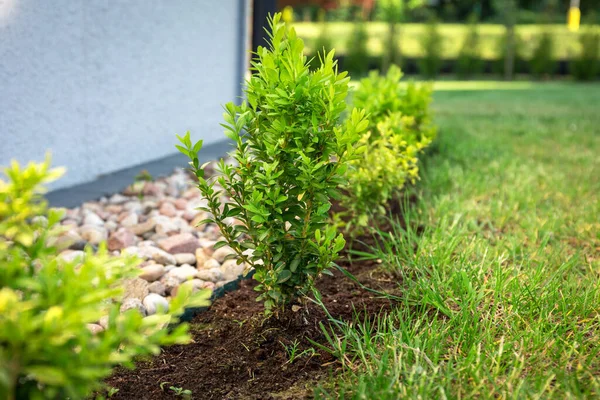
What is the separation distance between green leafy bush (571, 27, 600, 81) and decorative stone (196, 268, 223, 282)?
18141mm

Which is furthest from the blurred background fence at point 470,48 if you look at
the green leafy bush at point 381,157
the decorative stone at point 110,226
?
the decorative stone at point 110,226

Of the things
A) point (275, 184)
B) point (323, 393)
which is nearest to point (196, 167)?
point (275, 184)

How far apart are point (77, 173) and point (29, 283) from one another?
10.8ft

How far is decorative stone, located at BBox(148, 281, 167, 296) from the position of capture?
262 cm

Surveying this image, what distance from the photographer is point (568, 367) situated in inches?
71.0

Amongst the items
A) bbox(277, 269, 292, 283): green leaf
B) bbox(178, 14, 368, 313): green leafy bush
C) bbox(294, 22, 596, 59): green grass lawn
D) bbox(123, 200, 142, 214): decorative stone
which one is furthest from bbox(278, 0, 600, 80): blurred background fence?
bbox(277, 269, 292, 283): green leaf

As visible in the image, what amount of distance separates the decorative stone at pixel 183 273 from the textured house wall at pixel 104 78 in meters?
1.45

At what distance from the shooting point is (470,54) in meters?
18.5

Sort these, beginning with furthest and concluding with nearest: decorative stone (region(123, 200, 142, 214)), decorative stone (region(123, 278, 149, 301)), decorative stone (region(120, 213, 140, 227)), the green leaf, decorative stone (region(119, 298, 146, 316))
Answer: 1. decorative stone (region(123, 200, 142, 214))
2. decorative stone (region(120, 213, 140, 227))
3. decorative stone (region(123, 278, 149, 301))
4. decorative stone (region(119, 298, 146, 316))
5. the green leaf

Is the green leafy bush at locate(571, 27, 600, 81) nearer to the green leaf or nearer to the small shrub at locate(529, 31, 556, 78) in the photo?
the small shrub at locate(529, 31, 556, 78)

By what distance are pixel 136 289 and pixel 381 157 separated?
151cm

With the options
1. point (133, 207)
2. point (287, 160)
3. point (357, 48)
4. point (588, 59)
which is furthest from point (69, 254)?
point (588, 59)

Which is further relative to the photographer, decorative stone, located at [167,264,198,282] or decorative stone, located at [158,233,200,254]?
decorative stone, located at [158,233,200,254]

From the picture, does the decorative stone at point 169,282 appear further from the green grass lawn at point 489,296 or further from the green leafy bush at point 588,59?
the green leafy bush at point 588,59
